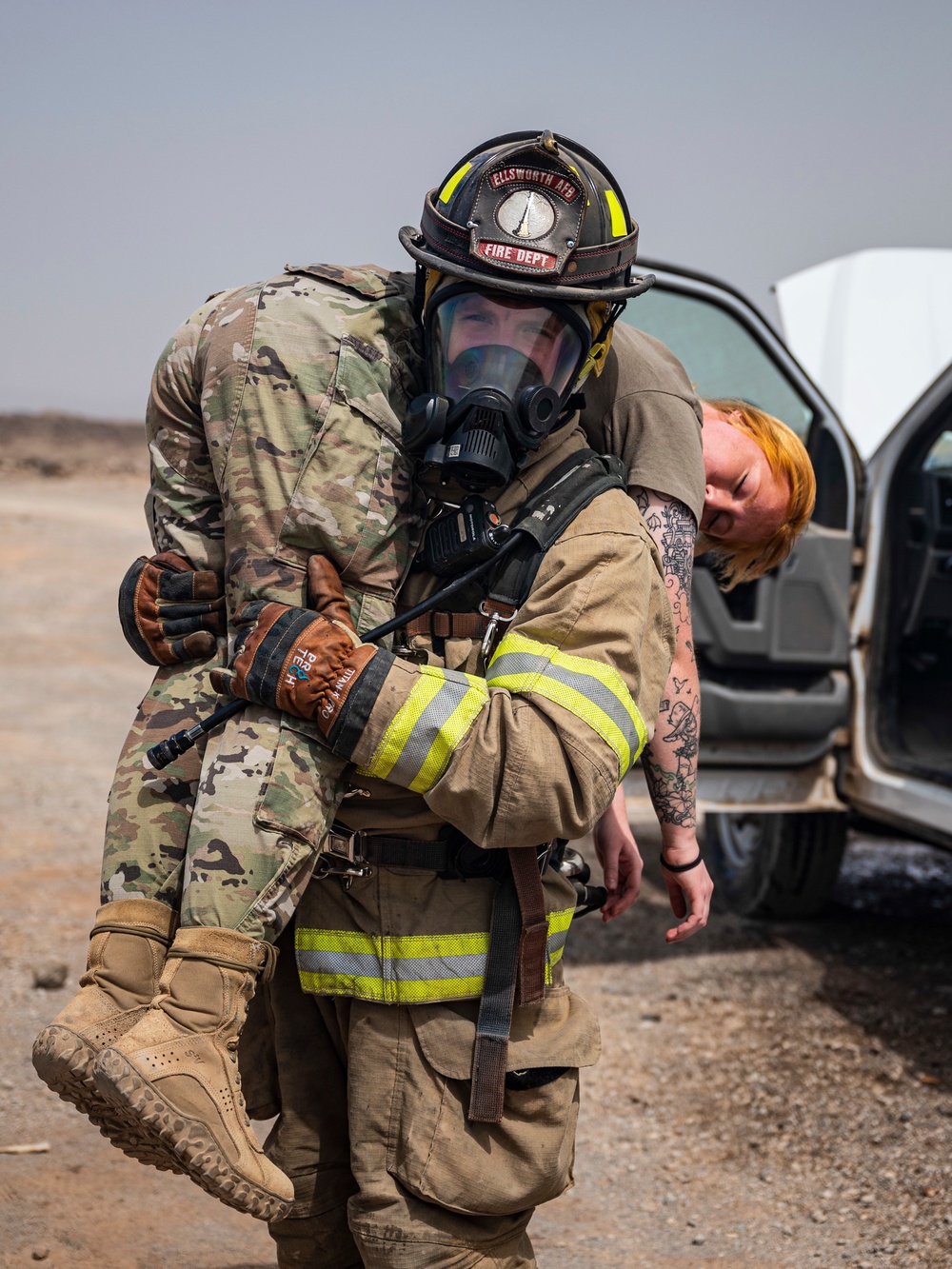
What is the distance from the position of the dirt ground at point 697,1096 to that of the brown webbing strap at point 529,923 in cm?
159

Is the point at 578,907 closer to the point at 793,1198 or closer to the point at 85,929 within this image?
the point at 793,1198

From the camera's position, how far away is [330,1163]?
7.25 ft

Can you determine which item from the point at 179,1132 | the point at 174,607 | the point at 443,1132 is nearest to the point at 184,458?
the point at 174,607

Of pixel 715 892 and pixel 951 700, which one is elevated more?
pixel 951 700

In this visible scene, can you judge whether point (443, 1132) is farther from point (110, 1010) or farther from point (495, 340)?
point (495, 340)

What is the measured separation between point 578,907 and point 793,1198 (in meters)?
1.63

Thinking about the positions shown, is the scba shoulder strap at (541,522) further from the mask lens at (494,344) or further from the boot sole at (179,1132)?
the boot sole at (179,1132)

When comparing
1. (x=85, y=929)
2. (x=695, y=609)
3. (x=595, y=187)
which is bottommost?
(x=85, y=929)

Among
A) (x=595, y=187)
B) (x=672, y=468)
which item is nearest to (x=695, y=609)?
(x=672, y=468)

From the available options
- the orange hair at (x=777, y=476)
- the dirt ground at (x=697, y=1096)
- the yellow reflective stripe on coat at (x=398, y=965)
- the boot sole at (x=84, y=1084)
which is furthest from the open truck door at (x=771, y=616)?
the boot sole at (x=84, y=1084)

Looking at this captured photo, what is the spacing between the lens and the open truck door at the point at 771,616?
4.55m

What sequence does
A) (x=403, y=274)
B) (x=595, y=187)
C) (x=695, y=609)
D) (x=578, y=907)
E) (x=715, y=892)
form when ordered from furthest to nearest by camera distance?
(x=715, y=892) → (x=695, y=609) → (x=578, y=907) → (x=403, y=274) → (x=595, y=187)

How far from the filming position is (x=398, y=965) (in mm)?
1977

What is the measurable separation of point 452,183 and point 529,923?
1.15 meters
